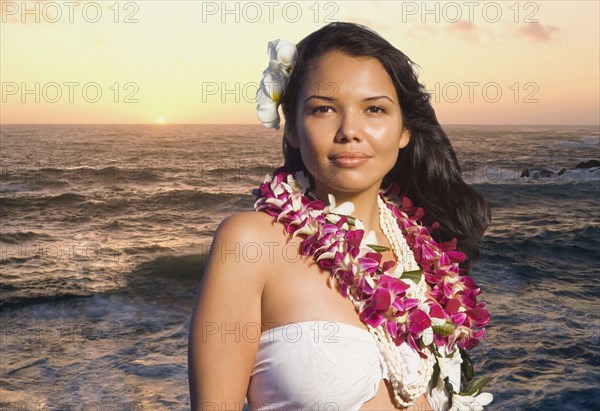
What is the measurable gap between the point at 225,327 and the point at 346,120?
2.79 feet

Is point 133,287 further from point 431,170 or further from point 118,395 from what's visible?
point 431,170

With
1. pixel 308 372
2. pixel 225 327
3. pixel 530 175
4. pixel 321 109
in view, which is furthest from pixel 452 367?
pixel 530 175

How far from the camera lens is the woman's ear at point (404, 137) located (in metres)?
2.84

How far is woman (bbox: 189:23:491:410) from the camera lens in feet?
7.18

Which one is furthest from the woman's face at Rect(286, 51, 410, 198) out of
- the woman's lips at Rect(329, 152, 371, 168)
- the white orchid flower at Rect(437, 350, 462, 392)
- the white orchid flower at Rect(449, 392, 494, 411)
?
the white orchid flower at Rect(449, 392, 494, 411)

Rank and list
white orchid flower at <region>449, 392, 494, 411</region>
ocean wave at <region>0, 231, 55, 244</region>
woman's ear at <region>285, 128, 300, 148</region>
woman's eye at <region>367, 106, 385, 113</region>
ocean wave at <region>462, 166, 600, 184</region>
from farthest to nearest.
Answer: ocean wave at <region>462, 166, 600, 184</region>
ocean wave at <region>0, 231, 55, 244</region>
white orchid flower at <region>449, 392, 494, 411</region>
woman's ear at <region>285, 128, 300, 148</region>
woman's eye at <region>367, 106, 385, 113</region>

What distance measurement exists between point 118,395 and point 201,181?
66.9 ft

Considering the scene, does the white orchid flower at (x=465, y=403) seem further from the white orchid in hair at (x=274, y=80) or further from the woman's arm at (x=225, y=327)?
the white orchid in hair at (x=274, y=80)

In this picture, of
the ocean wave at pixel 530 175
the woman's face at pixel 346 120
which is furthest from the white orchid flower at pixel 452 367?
the ocean wave at pixel 530 175

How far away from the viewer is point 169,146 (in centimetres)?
4553

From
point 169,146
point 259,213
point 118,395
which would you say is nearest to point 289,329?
point 259,213

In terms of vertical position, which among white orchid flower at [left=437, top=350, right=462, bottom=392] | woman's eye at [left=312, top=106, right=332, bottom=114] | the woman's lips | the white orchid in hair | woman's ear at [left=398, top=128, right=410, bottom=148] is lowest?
white orchid flower at [left=437, top=350, right=462, bottom=392]

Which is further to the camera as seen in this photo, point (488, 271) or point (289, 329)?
point (488, 271)

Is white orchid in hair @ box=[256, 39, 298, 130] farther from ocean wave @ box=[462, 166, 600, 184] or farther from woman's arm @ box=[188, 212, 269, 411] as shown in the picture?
ocean wave @ box=[462, 166, 600, 184]
